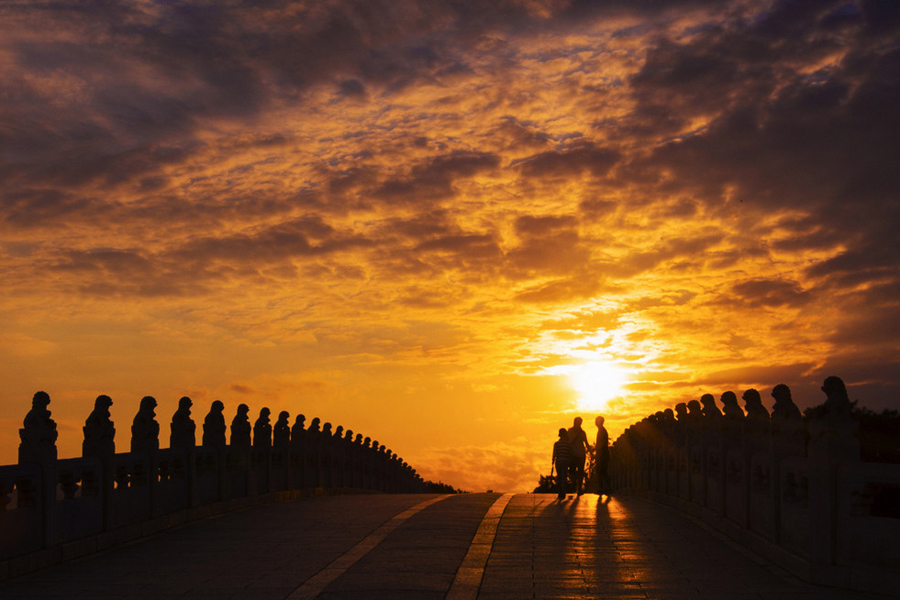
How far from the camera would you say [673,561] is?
48.0 feet

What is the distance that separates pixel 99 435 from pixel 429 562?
6.66m

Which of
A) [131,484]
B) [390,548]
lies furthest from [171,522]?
[390,548]

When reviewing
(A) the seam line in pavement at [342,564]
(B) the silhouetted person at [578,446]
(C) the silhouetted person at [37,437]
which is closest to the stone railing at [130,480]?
(C) the silhouetted person at [37,437]

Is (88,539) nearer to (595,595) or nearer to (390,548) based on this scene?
(390,548)

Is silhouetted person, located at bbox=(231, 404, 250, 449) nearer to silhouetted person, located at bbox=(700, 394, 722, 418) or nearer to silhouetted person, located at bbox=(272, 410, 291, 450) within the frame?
silhouetted person, located at bbox=(272, 410, 291, 450)

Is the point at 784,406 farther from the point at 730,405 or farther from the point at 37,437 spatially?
the point at 37,437

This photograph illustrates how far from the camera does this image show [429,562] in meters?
13.9

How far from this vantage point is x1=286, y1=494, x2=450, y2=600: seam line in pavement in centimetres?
1182

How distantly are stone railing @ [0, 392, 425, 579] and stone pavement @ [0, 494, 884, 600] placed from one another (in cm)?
46

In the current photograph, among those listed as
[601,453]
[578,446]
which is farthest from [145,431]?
[601,453]

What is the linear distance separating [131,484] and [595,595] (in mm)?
10210

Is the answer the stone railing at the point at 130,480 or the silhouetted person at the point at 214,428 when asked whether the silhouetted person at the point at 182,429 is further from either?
the silhouetted person at the point at 214,428

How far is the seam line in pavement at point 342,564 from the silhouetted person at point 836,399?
6332mm

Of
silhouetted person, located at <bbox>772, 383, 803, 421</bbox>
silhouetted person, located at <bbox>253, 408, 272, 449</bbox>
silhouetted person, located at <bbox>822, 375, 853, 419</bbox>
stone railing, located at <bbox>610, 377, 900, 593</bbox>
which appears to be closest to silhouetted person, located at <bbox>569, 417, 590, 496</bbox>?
stone railing, located at <bbox>610, 377, 900, 593</bbox>
